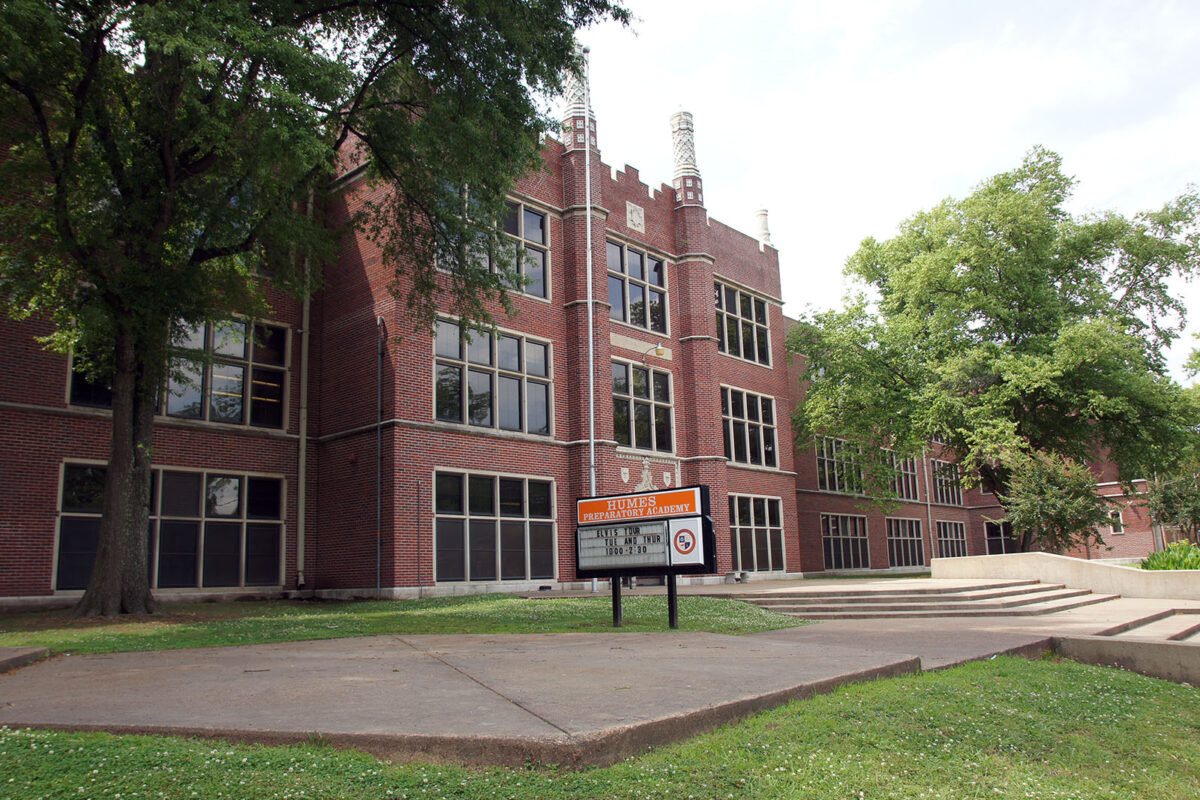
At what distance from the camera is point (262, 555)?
19234mm

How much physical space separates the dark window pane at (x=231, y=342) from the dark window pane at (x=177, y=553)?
3.90m

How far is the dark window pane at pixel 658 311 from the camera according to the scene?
2581 centimetres

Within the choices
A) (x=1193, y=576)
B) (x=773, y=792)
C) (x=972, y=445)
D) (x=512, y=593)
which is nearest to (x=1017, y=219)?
(x=972, y=445)

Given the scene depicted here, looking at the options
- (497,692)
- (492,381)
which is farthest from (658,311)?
(497,692)

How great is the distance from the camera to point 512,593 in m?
19.7

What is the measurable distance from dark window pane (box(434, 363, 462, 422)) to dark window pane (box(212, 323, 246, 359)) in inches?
175

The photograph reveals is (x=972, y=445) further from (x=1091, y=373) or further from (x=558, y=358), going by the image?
(x=558, y=358)

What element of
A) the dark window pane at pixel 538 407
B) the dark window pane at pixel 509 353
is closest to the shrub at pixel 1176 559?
the dark window pane at pixel 538 407

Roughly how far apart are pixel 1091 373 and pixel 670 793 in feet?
87.4

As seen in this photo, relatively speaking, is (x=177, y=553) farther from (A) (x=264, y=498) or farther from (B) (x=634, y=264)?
(B) (x=634, y=264)

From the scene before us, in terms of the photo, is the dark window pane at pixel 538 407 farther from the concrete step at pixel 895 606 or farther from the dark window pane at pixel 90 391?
the dark window pane at pixel 90 391

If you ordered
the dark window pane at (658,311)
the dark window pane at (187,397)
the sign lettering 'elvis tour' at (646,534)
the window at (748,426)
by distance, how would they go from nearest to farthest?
1. the sign lettering 'elvis tour' at (646,534)
2. the dark window pane at (187,397)
3. the dark window pane at (658,311)
4. the window at (748,426)

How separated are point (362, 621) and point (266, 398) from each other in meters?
9.08

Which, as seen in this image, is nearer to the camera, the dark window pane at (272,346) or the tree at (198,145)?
the tree at (198,145)
